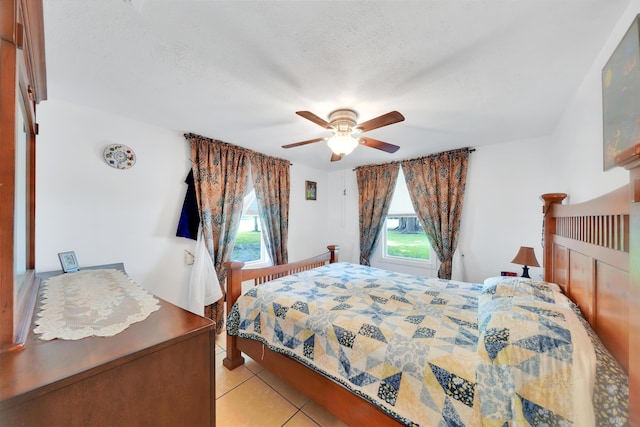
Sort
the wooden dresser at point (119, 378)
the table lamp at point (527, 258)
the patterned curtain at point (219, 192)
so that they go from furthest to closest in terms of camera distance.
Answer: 1. the patterned curtain at point (219, 192)
2. the table lamp at point (527, 258)
3. the wooden dresser at point (119, 378)

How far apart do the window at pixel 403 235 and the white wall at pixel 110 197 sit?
292cm

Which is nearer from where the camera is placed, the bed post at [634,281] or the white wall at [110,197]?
the bed post at [634,281]

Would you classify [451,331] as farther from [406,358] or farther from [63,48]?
[63,48]

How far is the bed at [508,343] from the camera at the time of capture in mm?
842

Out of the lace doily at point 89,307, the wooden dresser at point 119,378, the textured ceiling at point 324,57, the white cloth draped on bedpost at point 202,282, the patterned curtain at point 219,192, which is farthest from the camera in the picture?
the patterned curtain at point 219,192

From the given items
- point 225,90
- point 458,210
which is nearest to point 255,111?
point 225,90

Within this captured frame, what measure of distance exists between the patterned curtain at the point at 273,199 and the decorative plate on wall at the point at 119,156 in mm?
1299

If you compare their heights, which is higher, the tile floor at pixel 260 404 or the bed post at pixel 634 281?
the bed post at pixel 634 281

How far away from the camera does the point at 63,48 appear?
1327mm

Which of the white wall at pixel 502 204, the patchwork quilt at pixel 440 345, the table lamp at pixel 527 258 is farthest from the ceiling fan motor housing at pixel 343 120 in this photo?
the table lamp at pixel 527 258

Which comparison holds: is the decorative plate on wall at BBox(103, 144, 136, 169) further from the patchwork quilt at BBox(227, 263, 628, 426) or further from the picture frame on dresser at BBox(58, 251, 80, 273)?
the patchwork quilt at BBox(227, 263, 628, 426)

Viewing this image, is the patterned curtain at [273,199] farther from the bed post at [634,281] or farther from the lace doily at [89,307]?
the bed post at [634,281]

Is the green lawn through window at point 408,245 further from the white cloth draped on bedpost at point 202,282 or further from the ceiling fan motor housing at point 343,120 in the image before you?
the white cloth draped on bedpost at point 202,282

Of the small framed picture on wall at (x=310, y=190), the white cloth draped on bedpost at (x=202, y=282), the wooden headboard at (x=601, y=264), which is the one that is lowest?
the white cloth draped on bedpost at (x=202, y=282)
